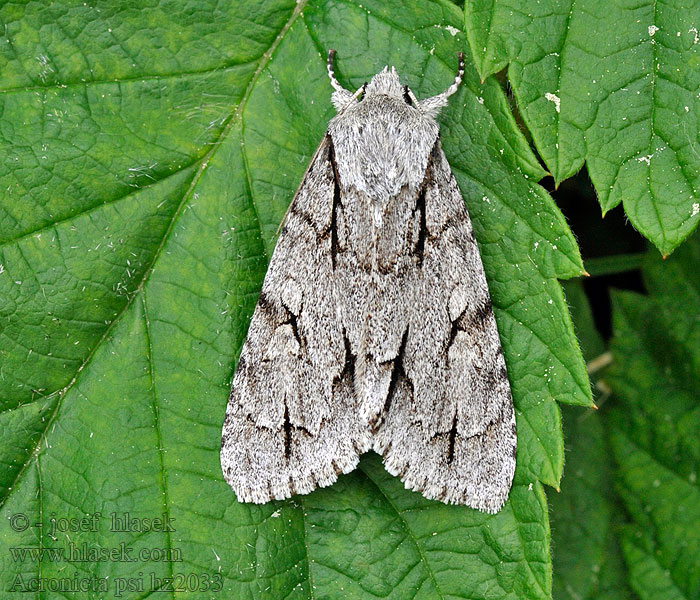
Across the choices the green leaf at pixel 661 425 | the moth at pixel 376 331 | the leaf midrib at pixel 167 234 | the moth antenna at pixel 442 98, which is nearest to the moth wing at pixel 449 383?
the moth at pixel 376 331

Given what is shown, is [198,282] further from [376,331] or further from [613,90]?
[613,90]

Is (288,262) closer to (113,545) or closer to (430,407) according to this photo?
(430,407)

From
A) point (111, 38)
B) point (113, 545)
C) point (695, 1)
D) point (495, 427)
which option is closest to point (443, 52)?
point (695, 1)

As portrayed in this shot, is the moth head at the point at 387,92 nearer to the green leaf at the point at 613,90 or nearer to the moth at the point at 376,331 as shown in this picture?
the moth at the point at 376,331

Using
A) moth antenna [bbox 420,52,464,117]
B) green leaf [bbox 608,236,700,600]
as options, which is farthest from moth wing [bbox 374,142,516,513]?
green leaf [bbox 608,236,700,600]

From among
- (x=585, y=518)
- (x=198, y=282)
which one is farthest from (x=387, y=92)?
(x=585, y=518)

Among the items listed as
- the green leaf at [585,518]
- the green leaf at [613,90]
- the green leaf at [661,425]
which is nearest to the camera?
the green leaf at [613,90]
